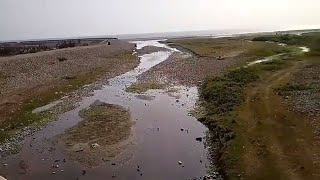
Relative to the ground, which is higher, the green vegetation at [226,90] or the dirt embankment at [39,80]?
the green vegetation at [226,90]

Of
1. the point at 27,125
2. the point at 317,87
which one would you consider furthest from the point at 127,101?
the point at 317,87

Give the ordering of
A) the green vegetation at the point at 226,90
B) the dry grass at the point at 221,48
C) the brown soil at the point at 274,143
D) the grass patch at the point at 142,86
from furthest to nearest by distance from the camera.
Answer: the dry grass at the point at 221,48 < the grass patch at the point at 142,86 < the green vegetation at the point at 226,90 < the brown soil at the point at 274,143

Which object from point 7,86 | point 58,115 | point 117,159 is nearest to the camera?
point 117,159

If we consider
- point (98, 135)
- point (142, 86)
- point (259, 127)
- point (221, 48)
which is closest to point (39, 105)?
point (98, 135)

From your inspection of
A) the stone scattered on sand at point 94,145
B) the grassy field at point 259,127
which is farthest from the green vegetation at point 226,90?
the stone scattered on sand at point 94,145

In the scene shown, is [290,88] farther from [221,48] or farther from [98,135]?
[221,48]

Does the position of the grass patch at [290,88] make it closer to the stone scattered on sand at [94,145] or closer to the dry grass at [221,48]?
the stone scattered on sand at [94,145]

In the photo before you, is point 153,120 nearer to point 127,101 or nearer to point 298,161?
point 127,101
